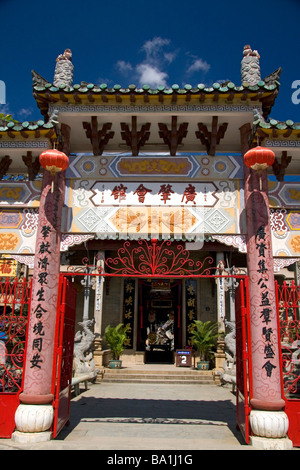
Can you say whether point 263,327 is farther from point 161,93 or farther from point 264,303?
point 161,93

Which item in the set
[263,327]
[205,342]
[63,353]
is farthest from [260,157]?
[205,342]

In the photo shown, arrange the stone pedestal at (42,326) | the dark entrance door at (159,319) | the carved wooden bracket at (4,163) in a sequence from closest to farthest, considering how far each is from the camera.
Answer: the stone pedestal at (42,326)
the carved wooden bracket at (4,163)
the dark entrance door at (159,319)

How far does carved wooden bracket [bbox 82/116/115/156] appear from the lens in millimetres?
6809

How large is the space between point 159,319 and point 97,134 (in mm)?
13193

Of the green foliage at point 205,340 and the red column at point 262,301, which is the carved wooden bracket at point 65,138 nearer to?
the red column at point 262,301

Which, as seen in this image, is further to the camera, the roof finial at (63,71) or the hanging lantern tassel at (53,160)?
the roof finial at (63,71)

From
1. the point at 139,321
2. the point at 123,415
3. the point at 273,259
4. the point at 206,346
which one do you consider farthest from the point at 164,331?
the point at 273,259

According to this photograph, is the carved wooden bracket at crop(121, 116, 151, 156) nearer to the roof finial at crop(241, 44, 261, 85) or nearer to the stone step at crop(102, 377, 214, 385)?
the roof finial at crop(241, 44, 261, 85)

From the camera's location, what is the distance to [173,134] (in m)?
6.89

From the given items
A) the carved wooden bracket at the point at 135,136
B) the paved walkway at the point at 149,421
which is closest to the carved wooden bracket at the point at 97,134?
the carved wooden bracket at the point at 135,136

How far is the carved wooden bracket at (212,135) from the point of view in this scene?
266 inches

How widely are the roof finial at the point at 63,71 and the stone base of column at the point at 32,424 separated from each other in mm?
5587

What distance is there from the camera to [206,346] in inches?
550
